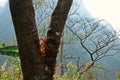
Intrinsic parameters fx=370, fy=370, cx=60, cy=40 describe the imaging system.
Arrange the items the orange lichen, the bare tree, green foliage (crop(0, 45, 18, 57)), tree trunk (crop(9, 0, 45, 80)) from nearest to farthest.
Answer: tree trunk (crop(9, 0, 45, 80)) < the orange lichen < green foliage (crop(0, 45, 18, 57)) < the bare tree

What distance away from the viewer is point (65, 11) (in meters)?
4.79

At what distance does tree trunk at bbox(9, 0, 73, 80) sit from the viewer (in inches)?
174

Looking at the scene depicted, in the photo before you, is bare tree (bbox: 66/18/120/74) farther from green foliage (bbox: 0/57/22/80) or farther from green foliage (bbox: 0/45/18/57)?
green foliage (bbox: 0/57/22/80)

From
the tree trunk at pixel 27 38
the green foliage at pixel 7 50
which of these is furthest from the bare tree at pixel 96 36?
the tree trunk at pixel 27 38

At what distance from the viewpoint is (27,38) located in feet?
14.7

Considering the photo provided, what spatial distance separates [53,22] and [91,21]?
2218 centimetres

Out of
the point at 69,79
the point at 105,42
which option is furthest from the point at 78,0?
the point at 69,79

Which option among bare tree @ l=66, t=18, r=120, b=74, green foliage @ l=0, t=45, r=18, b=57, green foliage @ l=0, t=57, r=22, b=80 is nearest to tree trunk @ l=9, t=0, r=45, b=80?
green foliage @ l=0, t=57, r=22, b=80

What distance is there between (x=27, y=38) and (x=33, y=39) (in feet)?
0.34

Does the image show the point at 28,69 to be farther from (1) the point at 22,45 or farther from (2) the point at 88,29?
(2) the point at 88,29

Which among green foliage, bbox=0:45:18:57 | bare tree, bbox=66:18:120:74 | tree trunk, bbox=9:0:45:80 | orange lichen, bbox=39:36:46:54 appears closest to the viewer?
tree trunk, bbox=9:0:45:80

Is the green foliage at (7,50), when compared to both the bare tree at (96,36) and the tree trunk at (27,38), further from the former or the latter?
the bare tree at (96,36)

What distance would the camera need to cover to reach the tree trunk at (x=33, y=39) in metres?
4.43

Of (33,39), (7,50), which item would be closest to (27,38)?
(33,39)
